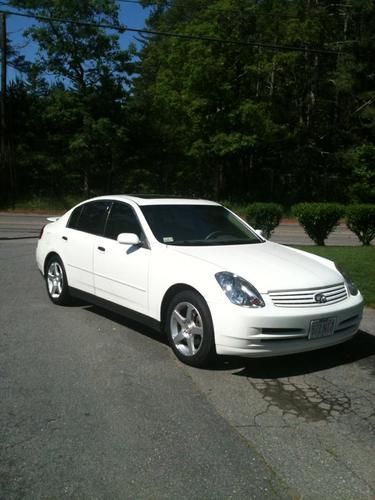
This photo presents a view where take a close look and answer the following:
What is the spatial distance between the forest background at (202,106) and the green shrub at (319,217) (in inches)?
735

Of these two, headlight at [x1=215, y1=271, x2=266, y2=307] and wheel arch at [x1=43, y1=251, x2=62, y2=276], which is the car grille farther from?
wheel arch at [x1=43, y1=251, x2=62, y2=276]

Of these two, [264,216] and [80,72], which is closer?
[264,216]

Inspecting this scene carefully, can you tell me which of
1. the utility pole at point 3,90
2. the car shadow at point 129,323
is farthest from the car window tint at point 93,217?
the utility pole at point 3,90

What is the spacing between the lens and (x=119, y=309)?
5715 mm

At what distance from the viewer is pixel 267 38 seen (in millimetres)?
34938

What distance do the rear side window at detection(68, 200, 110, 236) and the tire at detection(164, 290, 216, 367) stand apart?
5.81 ft

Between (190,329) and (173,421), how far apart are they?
1.22 m

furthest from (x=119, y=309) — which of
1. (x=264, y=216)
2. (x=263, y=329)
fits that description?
(x=264, y=216)

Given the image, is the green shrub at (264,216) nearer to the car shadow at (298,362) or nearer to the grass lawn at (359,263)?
the grass lawn at (359,263)

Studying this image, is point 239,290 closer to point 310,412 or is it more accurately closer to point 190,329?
point 190,329

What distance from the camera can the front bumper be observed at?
4.35m

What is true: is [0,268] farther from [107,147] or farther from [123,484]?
[107,147]

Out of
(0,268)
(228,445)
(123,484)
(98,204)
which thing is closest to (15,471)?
(123,484)

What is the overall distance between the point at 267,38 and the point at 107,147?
12984mm
